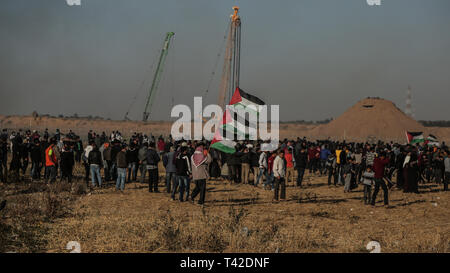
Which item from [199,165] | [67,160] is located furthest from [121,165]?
[199,165]

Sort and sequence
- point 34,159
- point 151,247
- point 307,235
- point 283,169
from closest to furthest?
point 151,247
point 307,235
point 283,169
point 34,159

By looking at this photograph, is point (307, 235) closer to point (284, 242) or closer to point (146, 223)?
point (284, 242)

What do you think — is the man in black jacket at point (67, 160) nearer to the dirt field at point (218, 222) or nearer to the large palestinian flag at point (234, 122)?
the dirt field at point (218, 222)

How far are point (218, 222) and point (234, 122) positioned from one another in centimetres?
1026

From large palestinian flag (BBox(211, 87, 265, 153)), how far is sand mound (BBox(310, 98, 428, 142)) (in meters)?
69.5

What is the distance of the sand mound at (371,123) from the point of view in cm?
9031

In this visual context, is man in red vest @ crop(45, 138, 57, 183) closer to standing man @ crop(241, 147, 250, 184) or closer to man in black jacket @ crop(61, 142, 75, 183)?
man in black jacket @ crop(61, 142, 75, 183)

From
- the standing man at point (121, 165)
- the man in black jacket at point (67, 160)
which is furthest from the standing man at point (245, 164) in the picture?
the man in black jacket at point (67, 160)

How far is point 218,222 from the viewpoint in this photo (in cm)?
1114

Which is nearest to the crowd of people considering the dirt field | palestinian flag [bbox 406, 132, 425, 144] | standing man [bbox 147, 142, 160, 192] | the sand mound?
standing man [bbox 147, 142, 160, 192]

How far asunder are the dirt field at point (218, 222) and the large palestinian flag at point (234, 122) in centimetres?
253

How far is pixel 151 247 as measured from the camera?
9.09 meters
